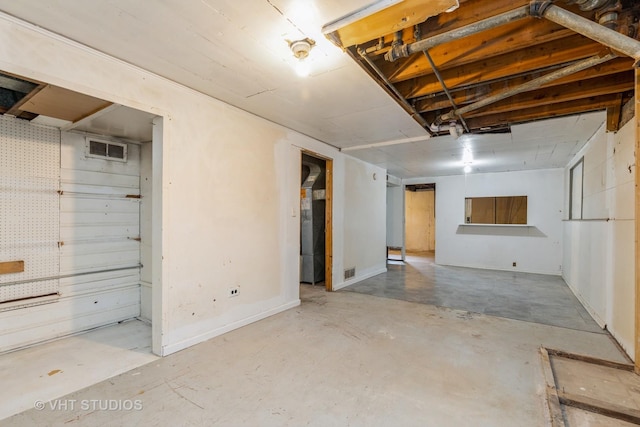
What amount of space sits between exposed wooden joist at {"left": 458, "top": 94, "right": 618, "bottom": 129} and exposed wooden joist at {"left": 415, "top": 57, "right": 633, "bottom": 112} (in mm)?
388

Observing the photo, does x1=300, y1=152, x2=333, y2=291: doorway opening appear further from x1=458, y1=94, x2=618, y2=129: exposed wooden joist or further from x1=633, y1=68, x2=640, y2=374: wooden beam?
x1=633, y1=68, x2=640, y2=374: wooden beam

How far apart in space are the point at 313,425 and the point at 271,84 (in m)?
2.59

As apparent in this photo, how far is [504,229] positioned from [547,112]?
449cm

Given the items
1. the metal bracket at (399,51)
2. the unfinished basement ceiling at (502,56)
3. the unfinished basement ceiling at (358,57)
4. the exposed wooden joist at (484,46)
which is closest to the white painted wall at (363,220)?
the unfinished basement ceiling at (358,57)

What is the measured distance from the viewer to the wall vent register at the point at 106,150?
122 inches

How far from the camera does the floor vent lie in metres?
5.18

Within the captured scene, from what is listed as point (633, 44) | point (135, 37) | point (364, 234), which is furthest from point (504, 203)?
point (135, 37)

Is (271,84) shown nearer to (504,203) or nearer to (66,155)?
(66,155)

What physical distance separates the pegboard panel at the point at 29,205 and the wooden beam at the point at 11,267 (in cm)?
4

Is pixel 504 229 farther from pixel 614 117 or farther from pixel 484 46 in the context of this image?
pixel 484 46

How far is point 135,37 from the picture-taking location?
1.91 meters

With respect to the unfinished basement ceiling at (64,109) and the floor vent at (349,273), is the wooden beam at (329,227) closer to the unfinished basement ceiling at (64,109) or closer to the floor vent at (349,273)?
the floor vent at (349,273)

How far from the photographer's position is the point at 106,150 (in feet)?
10.5


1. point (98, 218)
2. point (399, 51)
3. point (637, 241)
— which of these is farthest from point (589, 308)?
point (98, 218)
